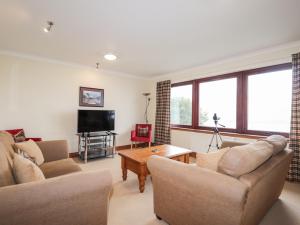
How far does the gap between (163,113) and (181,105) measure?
0.60 meters

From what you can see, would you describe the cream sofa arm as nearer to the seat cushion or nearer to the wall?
the seat cushion

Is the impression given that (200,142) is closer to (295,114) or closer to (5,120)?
(295,114)

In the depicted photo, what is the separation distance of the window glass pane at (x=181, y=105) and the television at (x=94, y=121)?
1.90 metres

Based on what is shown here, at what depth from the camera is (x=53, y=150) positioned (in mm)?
2510

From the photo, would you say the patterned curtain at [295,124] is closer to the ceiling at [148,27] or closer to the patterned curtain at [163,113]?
the ceiling at [148,27]

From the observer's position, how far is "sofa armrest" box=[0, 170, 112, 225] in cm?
97

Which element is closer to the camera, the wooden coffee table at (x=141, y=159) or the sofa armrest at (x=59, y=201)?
the sofa armrest at (x=59, y=201)

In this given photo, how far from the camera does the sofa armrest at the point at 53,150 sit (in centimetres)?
246

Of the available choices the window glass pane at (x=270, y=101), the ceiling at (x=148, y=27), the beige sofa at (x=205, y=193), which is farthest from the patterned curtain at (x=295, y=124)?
the beige sofa at (x=205, y=193)

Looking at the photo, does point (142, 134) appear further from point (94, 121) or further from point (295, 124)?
point (295, 124)

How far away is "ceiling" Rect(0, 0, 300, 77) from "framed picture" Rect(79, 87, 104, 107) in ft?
3.38

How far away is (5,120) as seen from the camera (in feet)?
11.1

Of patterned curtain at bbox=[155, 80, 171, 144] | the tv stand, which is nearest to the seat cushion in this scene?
the tv stand

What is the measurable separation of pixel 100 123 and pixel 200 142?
2.62m
